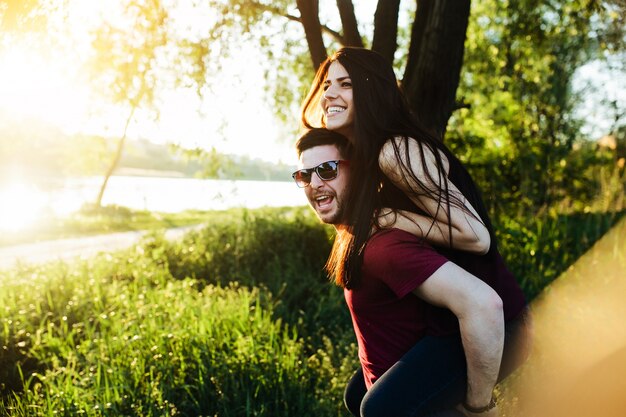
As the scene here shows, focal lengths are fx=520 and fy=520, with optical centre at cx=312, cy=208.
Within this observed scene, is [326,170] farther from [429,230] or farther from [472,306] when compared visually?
[472,306]

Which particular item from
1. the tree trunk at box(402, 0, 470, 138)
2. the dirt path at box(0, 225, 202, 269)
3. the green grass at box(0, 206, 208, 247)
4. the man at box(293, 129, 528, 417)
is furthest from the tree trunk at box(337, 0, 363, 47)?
the green grass at box(0, 206, 208, 247)

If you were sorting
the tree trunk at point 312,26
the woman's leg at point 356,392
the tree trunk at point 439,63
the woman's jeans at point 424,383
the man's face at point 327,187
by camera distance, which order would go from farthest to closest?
the tree trunk at point 312,26, the tree trunk at point 439,63, the woman's leg at point 356,392, the man's face at point 327,187, the woman's jeans at point 424,383

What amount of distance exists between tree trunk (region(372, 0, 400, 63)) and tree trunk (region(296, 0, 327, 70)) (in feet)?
1.73

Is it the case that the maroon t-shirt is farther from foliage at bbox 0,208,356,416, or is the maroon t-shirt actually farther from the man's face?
foliage at bbox 0,208,356,416

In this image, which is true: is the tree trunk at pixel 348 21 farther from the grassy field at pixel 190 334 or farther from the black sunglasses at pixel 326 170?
the black sunglasses at pixel 326 170

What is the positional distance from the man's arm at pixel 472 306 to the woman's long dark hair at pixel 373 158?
200 millimetres

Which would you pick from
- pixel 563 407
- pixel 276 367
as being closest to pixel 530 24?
pixel 563 407

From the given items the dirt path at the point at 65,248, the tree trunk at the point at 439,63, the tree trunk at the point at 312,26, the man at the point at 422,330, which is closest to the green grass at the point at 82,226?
the dirt path at the point at 65,248

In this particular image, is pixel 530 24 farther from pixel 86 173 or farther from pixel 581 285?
pixel 86 173

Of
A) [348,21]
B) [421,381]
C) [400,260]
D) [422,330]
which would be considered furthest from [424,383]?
[348,21]

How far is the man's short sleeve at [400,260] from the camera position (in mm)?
1699

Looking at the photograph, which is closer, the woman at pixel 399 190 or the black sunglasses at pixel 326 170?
the woman at pixel 399 190

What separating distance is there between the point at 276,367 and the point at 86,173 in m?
26.3

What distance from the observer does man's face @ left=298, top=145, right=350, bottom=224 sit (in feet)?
6.83
